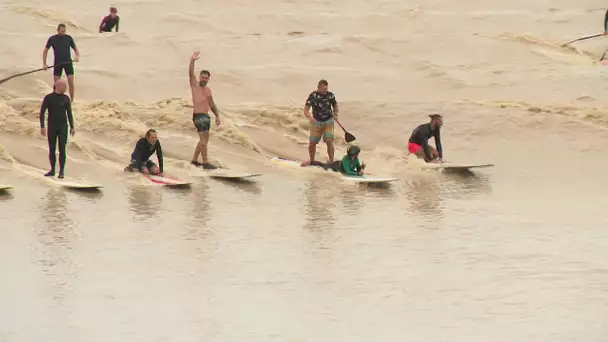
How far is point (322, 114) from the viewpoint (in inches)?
742

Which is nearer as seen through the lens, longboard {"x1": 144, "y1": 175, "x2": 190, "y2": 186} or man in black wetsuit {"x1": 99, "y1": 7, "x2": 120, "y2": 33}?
longboard {"x1": 144, "y1": 175, "x2": 190, "y2": 186}

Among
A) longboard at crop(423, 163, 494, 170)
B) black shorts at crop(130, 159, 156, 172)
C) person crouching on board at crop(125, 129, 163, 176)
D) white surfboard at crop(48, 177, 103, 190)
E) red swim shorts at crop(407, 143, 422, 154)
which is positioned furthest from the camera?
red swim shorts at crop(407, 143, 422, 154)

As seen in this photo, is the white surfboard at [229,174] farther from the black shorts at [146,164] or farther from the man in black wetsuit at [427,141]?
the man in black wetsuit at [427,141]

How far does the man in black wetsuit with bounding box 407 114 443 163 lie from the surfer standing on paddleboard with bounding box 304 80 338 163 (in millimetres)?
1271

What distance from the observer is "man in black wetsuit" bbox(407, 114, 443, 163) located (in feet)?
62.7

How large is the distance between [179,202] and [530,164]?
6127 mm

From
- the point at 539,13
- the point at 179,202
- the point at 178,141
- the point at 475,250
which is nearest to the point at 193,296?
the point at 475,250

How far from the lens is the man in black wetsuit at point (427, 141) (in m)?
19.1

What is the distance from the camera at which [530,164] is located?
67.6 ft

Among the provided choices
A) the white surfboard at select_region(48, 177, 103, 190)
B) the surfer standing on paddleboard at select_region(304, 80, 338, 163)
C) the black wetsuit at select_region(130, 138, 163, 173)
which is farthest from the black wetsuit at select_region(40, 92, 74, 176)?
the surfer standing on paddleboard at select_region(304, 80, 338, 163)

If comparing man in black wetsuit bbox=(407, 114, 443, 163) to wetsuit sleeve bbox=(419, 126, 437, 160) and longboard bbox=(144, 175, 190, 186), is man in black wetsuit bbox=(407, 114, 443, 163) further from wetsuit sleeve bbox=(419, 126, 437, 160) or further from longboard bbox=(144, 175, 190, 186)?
longboard bbox=(144, 175, 190, 186)

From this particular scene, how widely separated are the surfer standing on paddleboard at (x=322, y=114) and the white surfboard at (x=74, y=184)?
3.08 meters

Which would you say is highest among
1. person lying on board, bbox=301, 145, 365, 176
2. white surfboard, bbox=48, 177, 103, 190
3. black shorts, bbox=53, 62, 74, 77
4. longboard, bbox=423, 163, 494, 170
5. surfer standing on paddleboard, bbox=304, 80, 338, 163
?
black shorts, bbox=53, 62, 74, 77

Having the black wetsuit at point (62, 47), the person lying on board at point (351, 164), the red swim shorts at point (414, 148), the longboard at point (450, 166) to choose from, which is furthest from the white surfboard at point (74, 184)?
the longboard at point (450, 166)
